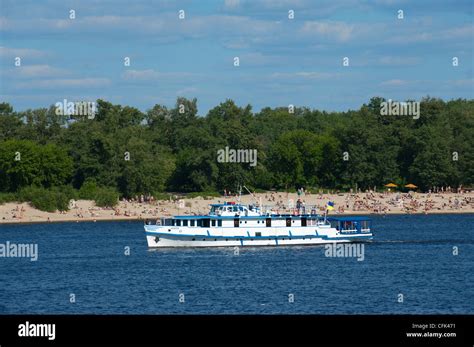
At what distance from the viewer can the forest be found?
152625 mm

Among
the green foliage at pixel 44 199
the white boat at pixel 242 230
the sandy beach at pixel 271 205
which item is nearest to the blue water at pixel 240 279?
the white boat at pixel 242 230

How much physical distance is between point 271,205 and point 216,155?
2510 cm

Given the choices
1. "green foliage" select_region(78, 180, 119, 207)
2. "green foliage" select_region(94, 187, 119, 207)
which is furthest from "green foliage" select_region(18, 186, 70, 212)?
"green foliage" select_region(94, 187, 119, 207)

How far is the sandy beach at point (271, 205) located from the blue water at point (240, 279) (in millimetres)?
39329

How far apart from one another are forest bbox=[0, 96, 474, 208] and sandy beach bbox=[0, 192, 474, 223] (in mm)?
2877

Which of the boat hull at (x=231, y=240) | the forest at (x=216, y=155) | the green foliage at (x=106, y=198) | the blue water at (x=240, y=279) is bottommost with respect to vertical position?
the blue water at (x=240, y=279)

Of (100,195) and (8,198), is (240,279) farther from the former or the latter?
(100,195)

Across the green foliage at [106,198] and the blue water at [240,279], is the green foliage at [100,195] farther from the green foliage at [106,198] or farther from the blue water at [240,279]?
the blue water at [240,279]

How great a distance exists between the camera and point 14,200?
474ft

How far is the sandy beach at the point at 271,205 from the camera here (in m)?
142

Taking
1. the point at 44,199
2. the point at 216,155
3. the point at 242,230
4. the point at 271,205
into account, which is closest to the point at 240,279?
the point at 242,230

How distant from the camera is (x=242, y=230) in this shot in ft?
290

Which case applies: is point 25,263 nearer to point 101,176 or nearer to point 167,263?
point 167,263
